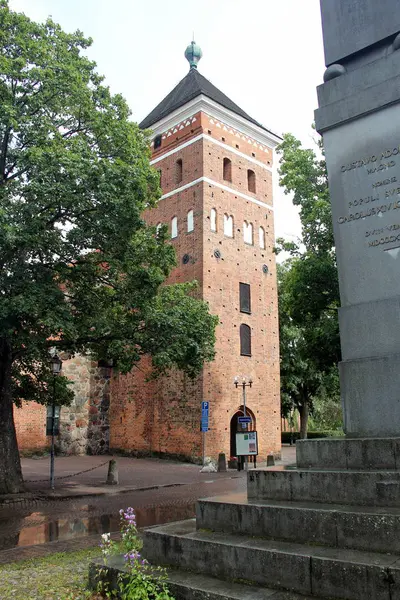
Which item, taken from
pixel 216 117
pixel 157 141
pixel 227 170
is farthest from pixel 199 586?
pixel 157 141

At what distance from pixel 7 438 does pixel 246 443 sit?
993 centimetres

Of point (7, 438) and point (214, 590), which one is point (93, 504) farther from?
point (214, 590)

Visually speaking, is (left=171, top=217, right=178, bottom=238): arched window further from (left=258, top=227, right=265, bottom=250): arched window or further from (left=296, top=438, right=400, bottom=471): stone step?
(left=296, top=438, right=400, bottom=471): stone step

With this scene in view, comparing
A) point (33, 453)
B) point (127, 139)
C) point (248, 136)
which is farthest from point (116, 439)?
point (127, 139)

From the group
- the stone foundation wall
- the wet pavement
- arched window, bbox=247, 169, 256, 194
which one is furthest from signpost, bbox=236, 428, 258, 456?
arched window, bbox=247, 169, 256, 194

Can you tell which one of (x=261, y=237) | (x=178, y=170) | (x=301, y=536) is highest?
(x=178, y=170)

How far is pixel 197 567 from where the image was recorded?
4.43 m

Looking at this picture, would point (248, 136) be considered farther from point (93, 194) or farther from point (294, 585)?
point (294, 585)

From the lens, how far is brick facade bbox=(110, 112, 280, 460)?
24688 millimetres

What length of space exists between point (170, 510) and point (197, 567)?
299 inches

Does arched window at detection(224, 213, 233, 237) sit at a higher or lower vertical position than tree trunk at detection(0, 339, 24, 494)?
higher

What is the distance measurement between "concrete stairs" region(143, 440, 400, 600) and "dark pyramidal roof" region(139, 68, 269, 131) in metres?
24.5

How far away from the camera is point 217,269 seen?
1006 inches

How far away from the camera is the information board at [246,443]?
2077cm
